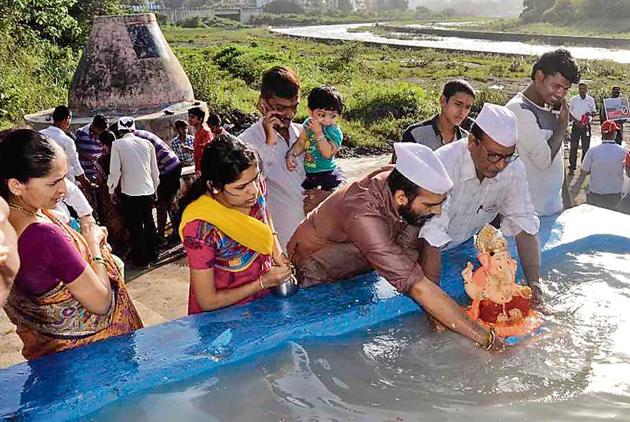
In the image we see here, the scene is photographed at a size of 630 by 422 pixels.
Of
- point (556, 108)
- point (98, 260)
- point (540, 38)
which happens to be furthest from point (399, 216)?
point (540, 38)

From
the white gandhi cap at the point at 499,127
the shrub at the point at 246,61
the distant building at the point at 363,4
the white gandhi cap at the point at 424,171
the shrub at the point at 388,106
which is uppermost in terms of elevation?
the distant building at the point at 363,4

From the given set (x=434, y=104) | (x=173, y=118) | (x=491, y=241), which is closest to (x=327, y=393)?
(x=491, y=241)

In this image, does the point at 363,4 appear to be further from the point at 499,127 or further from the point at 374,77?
the point at 499,127

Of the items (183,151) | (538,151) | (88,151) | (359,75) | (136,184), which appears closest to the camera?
(538,151)

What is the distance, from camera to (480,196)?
298cm

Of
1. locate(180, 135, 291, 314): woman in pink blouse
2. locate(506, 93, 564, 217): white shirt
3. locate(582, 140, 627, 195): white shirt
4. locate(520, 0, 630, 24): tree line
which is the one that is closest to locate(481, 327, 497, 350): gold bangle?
locate(180, 135, 291, 314): woman in pink blouse

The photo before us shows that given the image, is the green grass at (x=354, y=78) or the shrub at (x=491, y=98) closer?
the green grass at (x=354, y=78)

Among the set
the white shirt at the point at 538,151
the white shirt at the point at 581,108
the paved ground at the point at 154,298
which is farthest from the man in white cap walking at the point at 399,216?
the white shirt at the point at 581,108

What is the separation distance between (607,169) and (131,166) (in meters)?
4.84

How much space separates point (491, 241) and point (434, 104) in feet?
43.6

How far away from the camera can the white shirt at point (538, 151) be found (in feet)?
11.8

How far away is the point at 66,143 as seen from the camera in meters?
5.64

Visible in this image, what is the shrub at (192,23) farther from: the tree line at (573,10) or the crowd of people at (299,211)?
the crowd of people at (299,211)

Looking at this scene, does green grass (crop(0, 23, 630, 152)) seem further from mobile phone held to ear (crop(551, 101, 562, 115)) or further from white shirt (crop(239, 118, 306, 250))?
white shirt (crop(239, 118, 306, 250))
